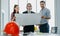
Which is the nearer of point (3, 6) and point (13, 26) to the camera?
point (13, 26)

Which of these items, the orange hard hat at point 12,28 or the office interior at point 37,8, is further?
the office interior at point 37,8

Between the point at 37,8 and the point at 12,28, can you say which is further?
the point at 37,8

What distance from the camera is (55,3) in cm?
507

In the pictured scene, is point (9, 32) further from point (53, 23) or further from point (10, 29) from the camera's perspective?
point (53, 23)

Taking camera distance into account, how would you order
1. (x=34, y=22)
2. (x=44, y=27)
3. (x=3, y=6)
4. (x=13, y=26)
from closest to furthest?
(x=13, y=26)
(x=34, y=22)
(x=44, y=27)
(x=3, y=6)

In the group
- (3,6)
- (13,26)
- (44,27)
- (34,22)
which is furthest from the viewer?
(3,6)

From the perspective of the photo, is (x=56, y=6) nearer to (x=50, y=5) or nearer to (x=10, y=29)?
(x=50, y=5)

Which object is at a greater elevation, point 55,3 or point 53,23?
point 55,3

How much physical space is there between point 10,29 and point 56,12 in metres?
3.91

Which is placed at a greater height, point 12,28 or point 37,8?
point 37,8

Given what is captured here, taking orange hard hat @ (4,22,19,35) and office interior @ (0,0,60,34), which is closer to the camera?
orange hard hat @ (4,22,19,35)

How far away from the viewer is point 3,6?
4906mm

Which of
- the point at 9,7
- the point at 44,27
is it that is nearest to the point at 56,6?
the point at 9,7

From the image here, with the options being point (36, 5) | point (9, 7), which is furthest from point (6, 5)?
point (36, 5)
